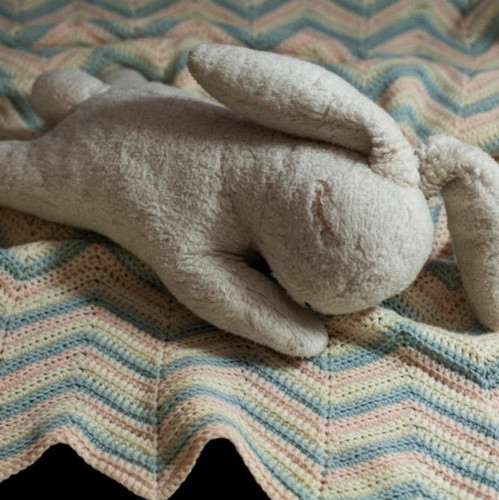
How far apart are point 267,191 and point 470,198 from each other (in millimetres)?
246

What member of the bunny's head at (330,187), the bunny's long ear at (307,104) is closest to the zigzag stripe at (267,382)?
the bunny's head at (330,187)

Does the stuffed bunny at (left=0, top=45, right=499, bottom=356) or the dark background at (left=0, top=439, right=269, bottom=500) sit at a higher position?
the stuffed bunny at (left=0, top=45, right=499, bottom=356)

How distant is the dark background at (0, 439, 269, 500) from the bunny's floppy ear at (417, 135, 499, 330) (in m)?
0.37

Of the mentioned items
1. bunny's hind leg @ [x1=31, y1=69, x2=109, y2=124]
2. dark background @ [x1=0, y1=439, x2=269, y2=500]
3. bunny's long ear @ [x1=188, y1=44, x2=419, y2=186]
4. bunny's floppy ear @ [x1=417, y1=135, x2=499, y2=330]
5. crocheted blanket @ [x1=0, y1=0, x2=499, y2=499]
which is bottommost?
dark background @ [x1=0, y1=439, x2=269, y2=500]

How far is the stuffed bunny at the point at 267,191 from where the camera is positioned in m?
0.77

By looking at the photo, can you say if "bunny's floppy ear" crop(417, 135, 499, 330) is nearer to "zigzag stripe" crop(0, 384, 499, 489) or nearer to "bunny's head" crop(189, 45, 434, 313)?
"bunny's head" crop(189, 45, 434, 313)

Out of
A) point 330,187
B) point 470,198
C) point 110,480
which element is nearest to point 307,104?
point 330,187

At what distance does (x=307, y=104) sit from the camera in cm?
78

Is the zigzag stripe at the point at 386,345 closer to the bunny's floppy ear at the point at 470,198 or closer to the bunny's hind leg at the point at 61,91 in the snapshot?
the bunny's floppy ear at the point at 470,198

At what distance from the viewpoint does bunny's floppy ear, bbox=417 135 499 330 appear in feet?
2.67

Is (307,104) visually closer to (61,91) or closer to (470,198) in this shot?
(470,198)

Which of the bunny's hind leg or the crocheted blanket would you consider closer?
the crocheted blanket

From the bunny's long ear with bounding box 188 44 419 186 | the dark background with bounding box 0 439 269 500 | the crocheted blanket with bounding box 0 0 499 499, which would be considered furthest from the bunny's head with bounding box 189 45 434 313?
the dark background with bounding box 0 439 269 500

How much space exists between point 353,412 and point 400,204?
0.27 metres
